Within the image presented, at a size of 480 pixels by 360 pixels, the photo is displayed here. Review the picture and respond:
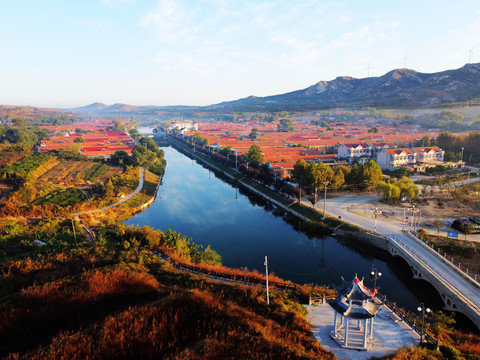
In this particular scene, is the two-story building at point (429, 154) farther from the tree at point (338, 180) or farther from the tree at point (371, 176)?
the tree at point (338, 180)

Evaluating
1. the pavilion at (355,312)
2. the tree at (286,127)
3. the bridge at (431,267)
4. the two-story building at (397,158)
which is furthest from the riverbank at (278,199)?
the tree at (286,127)

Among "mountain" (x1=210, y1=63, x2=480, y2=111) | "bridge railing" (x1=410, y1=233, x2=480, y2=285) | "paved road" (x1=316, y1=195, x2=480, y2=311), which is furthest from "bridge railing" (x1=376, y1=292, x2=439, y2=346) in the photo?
"mountain" (x1=210, y1=63, x2=480, y2=111)

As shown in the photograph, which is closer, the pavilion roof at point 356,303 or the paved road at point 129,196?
the pavilion roof at point 356,303

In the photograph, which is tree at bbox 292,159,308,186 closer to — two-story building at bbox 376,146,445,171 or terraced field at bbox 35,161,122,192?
two-story building at bbox 376,146,445,171

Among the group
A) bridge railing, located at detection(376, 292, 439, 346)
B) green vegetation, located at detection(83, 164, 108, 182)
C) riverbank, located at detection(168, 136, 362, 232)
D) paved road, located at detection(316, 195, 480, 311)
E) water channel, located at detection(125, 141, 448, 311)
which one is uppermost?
green vegetation, located at detection(83, 164, 108, 182)

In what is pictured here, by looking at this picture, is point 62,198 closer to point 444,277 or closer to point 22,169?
point 22,169

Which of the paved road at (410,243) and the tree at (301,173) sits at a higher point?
the tree at (301,173)

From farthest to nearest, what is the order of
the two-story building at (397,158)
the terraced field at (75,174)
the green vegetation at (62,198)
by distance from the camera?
the two-story building at (397,158), the terraced field at (75,174), the green vegetation at (62,198)
